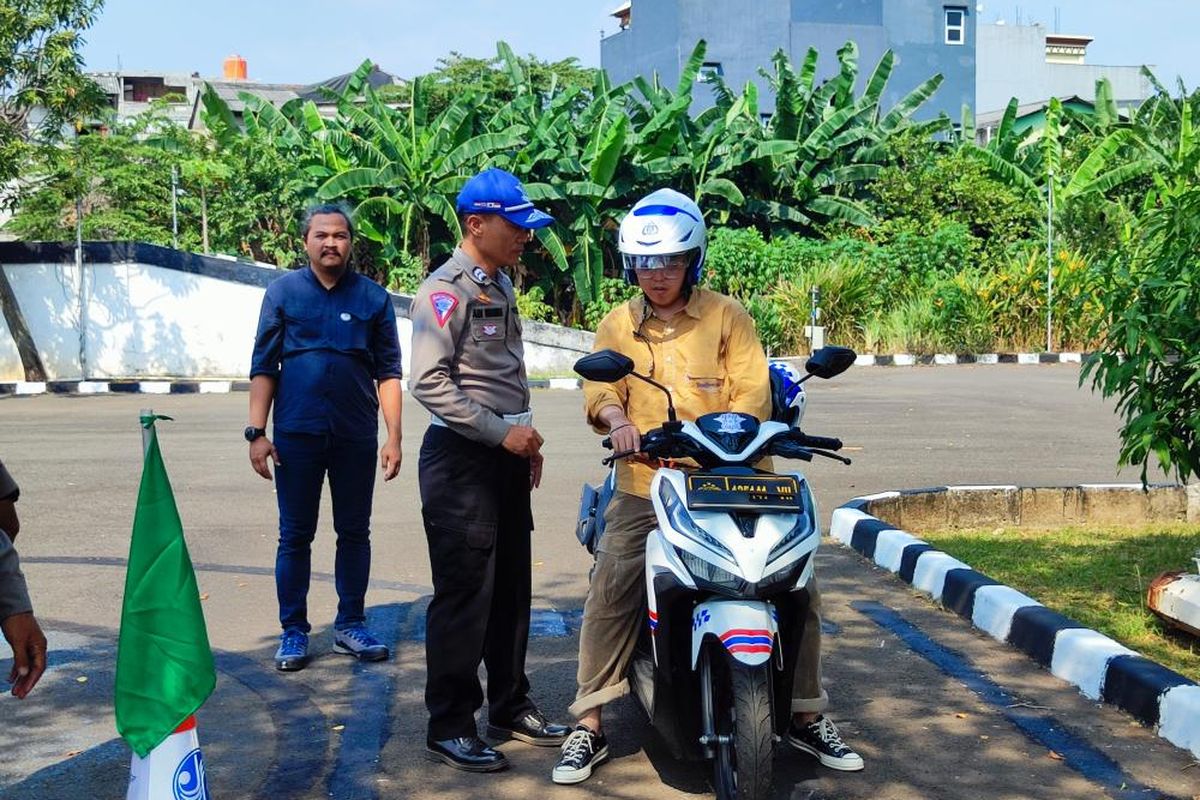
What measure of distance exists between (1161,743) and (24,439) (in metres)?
12.3

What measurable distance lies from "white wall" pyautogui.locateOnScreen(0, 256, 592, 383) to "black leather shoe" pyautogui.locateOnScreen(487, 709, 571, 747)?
17.1 m

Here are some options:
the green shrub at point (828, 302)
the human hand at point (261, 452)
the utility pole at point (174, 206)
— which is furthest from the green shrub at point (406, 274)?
the human hand at point (261, 452)

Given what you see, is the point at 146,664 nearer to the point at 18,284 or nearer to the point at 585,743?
the point at 585,743

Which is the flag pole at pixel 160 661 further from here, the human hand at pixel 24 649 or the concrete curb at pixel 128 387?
the concrete curb at pixel 128 387

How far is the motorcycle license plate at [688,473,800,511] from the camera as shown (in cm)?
415

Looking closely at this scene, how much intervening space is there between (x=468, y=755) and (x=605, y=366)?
4.57 feet

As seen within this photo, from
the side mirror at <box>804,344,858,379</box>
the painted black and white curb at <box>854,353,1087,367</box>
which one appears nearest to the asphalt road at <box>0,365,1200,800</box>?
the side mirror at <box>804,344,858,379</box>

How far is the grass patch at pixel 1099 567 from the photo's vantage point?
6230 mm

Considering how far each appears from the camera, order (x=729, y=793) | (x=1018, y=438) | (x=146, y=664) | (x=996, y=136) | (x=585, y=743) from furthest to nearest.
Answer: (x=996, y=136) → (x=1018, y=438) → (x=585, y=743) → (x=729, y=793) → (x=146, y=664)

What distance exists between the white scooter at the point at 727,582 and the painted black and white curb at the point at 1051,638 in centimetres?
157

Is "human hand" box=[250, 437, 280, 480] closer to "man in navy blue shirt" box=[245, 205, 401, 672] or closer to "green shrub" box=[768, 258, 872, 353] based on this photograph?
"man in navy blue shirt" box=[245, 205, 401, 672]

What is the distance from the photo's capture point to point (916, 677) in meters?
5.80

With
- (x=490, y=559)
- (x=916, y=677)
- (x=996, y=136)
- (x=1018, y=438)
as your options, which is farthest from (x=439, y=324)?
(x=996, y=136)

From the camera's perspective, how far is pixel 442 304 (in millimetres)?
4930
